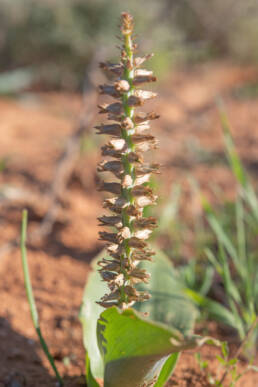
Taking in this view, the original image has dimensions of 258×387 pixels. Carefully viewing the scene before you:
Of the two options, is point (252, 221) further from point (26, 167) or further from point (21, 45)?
point (21, 45)

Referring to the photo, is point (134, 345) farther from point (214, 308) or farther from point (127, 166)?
point (214, 308)

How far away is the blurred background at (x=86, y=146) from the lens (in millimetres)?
1638

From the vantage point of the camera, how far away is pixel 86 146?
3.22 meters

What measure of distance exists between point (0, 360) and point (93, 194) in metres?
1.69

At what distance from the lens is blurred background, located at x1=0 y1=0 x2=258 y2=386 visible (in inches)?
64.5

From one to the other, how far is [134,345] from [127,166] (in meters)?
0.35

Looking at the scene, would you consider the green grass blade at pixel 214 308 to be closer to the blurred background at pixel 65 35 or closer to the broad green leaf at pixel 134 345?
the broad green leaf at pixel 134 345

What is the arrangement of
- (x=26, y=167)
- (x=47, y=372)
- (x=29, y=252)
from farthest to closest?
(x=26, y=167), (x=29, y=252), (x=47, y=372)

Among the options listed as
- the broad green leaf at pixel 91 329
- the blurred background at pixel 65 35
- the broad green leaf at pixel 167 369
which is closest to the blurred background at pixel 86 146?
the blurred background at pixel 65 35

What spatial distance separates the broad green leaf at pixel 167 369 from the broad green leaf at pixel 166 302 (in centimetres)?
7

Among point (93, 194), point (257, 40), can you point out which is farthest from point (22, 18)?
point (93, 194)

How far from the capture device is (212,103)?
5.41 meters

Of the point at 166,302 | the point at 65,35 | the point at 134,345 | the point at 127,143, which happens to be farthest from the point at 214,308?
the point at 65,35

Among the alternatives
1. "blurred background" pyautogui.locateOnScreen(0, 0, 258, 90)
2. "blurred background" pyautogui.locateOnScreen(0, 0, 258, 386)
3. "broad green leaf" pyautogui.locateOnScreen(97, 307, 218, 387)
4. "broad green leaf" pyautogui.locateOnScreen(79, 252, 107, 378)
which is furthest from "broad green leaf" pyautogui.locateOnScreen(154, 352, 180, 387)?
"blurred background" pyautogui.locateOnScreen(0, 0, 258, 90)
